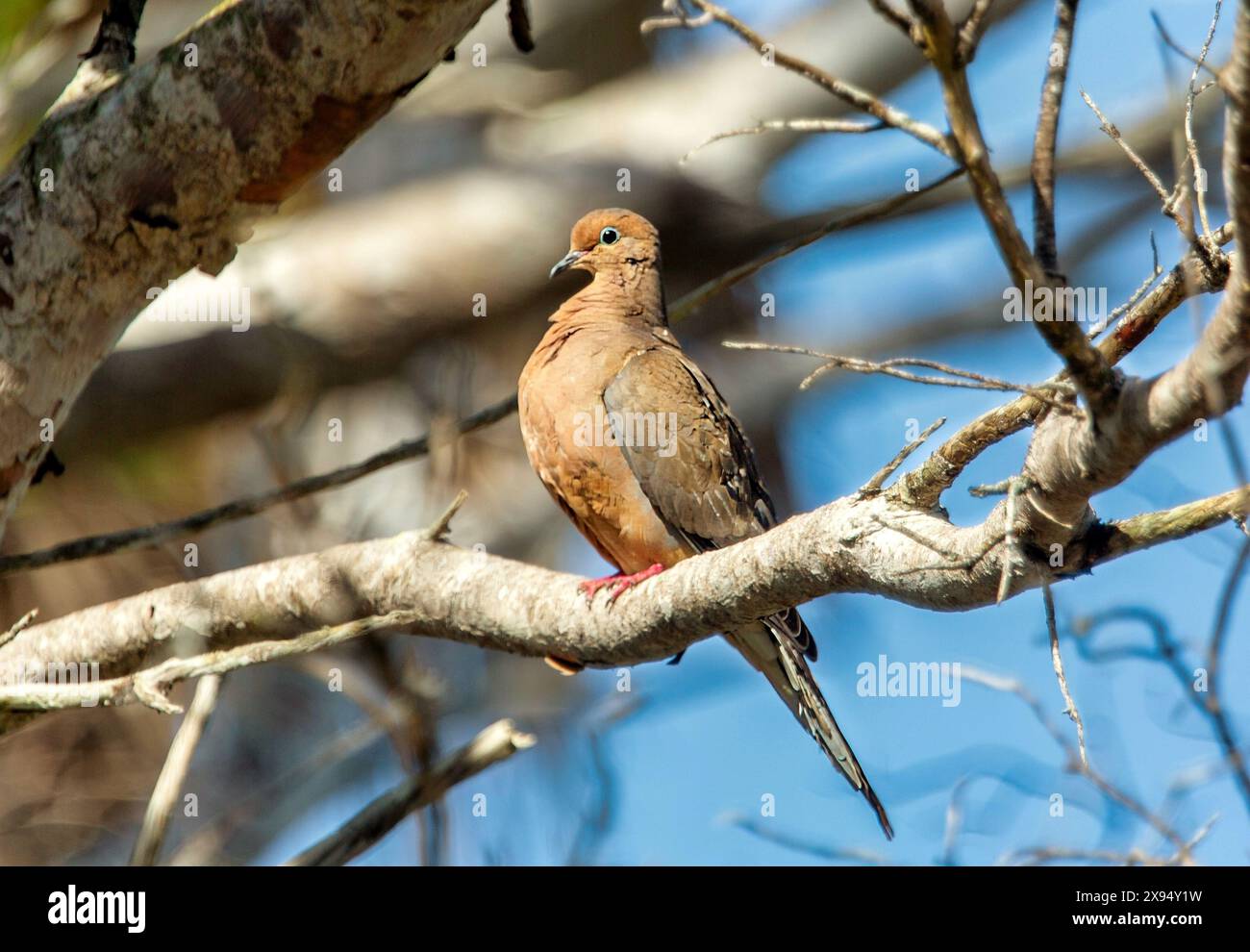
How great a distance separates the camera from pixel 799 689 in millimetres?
4500

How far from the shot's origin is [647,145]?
30.2 ft

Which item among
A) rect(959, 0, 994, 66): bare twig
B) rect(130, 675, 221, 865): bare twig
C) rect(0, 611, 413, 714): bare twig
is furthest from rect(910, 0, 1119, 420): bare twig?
rect(130, 675, 221, 865): bare twig

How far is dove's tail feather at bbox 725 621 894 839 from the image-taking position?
4246mm

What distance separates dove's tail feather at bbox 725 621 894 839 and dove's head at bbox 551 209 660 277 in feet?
6.17

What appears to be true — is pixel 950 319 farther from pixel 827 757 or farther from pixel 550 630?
pixel 550 630

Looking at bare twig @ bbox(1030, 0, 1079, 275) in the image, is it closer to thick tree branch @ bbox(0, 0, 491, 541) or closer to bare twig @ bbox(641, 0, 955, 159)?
bare twig @ bbox(641, 0, 955, 159)

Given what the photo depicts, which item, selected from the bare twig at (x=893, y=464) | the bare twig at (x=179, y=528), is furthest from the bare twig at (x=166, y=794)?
the bare twig at (x=893, y=464)

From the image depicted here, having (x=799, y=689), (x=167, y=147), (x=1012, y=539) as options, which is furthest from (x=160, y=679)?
(x=799, y=689)

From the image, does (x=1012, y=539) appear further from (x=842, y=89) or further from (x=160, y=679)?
(x=160, y=679)

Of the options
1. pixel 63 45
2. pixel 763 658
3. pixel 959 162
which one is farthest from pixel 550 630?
pixel 63 45

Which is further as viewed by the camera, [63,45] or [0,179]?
[63,45]

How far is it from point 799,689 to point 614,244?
2267 millimetres

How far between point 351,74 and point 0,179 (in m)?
1.06

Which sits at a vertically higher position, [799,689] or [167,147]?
[167,147]
